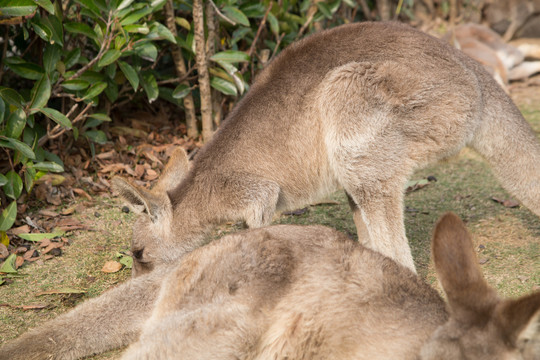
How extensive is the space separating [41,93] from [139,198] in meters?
1.18

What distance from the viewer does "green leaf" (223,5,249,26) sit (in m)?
5.21

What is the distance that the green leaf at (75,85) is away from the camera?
4.64 m

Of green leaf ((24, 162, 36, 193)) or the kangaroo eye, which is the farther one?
green leaf ((24, 162, 36, 193))

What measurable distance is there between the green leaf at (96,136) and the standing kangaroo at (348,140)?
1304 mm

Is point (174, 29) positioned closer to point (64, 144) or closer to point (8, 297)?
point (64, 144)

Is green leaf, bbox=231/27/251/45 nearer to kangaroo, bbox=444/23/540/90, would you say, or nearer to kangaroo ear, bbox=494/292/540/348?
kangaroo, bbox=444/23/540/90

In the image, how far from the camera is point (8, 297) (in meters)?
3.79

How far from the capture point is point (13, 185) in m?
4.33

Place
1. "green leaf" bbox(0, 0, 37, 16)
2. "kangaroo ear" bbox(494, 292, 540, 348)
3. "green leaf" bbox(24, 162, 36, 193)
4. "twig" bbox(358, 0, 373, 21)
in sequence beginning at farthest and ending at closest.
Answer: "twig" bbox(358, 0, 373, 21) → "green leaf" bbox(24, 162, 36, 193) → "green leaf" bbox(0, 0, 37, 16) → "kangaroo ear" bbox(494, 292, 540, 348)

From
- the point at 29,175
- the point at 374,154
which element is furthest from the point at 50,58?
the point at 374,154

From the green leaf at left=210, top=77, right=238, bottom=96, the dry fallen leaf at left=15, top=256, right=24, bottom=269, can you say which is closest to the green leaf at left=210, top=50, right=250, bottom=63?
the green leaf at left=210, top=77, right=238, bottom=96

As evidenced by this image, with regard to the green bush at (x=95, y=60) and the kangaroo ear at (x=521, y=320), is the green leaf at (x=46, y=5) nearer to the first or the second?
the green bush at (x=95, y=60)

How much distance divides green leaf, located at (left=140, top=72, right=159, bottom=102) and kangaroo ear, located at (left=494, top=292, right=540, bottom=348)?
3771 millimetres

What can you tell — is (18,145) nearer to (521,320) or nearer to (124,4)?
(124,4)
